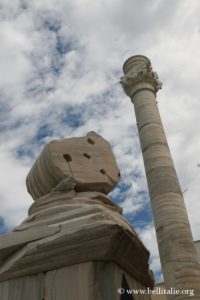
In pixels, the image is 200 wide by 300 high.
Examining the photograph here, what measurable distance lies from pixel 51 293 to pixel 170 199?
1043 centimetres

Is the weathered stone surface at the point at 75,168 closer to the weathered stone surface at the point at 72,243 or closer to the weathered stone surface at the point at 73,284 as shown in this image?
the weathered stone surface at the point at 72,243

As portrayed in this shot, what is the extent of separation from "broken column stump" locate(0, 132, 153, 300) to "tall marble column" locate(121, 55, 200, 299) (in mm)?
7966

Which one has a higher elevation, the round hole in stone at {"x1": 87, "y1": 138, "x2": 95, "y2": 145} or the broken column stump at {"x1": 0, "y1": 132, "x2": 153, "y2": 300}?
the round hole in stone at {"x1": 87, "y1": 138, "x2": 95, "y2": 145}

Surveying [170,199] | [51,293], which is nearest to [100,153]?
[51,293]

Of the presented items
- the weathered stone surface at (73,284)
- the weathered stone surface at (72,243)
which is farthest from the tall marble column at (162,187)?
the weathered stone surface at (73,284)

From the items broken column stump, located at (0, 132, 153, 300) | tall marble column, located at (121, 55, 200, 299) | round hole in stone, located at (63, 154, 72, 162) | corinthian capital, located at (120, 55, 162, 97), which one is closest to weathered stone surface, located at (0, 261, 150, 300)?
broken column stump, located at (0, 132, 153, 300)

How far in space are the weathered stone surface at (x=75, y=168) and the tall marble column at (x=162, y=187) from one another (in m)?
7.67

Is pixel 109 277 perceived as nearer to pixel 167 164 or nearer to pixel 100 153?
pixel 100 153

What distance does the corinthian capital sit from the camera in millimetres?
15797

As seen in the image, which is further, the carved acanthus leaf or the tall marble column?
the carved acanthus leaf

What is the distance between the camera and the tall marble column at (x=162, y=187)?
34.3 feet

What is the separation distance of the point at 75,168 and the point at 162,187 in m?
10.1

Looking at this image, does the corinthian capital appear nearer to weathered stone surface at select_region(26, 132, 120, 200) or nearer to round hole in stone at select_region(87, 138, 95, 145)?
round hole in stone at select_region(87, 138, 95, 145)

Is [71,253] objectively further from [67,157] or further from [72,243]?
[67,157]
